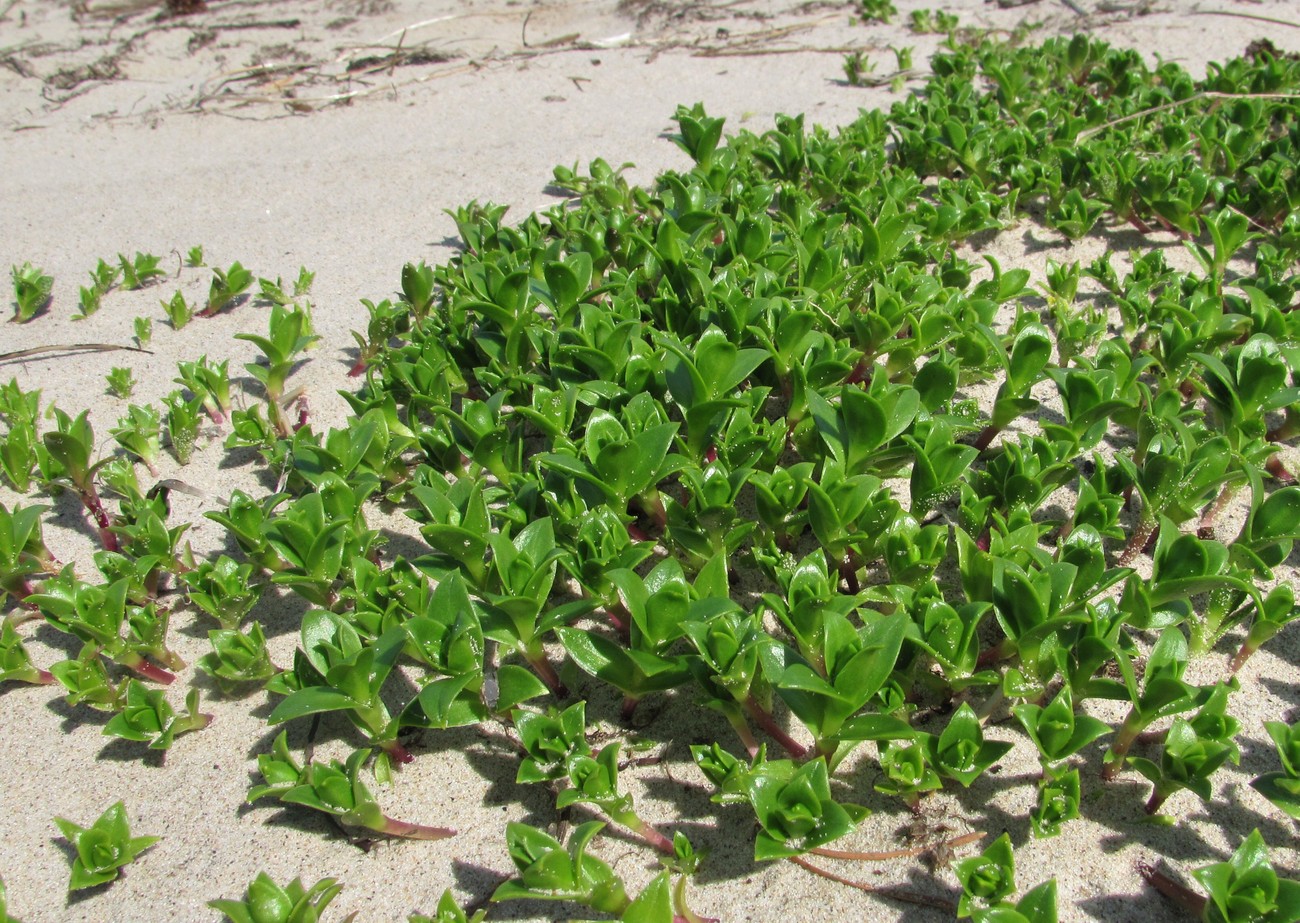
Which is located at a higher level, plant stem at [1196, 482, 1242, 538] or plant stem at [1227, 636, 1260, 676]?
plant stem at [1196, 482, 1242, 538]

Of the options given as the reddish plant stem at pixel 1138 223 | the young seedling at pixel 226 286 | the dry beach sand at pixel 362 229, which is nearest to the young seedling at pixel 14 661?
the dry beach sand at pixel 362 229

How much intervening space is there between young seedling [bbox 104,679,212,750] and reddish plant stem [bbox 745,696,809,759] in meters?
1.30

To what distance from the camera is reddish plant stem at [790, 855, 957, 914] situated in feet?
6.19

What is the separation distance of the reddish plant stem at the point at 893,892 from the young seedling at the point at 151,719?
4.71ft

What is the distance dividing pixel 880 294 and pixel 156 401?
2.63 metres

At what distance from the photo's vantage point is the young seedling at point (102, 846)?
1991 mm

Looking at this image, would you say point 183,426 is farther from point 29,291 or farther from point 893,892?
point 893,892

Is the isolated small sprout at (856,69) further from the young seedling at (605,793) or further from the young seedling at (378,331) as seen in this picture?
the young seedling at (605,793)

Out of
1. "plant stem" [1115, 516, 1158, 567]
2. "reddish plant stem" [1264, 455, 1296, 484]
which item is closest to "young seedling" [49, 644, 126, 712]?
"plant stem" [1115, 516, 1158, 567]

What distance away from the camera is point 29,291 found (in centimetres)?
401

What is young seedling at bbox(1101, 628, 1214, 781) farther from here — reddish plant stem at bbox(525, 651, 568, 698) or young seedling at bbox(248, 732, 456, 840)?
young seedling at bbox(248, 732, 456, 840)

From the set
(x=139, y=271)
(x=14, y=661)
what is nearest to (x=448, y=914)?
(x=14, y=661)

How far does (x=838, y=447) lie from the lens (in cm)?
252

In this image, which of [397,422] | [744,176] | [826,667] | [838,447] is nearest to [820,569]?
[826,667]
